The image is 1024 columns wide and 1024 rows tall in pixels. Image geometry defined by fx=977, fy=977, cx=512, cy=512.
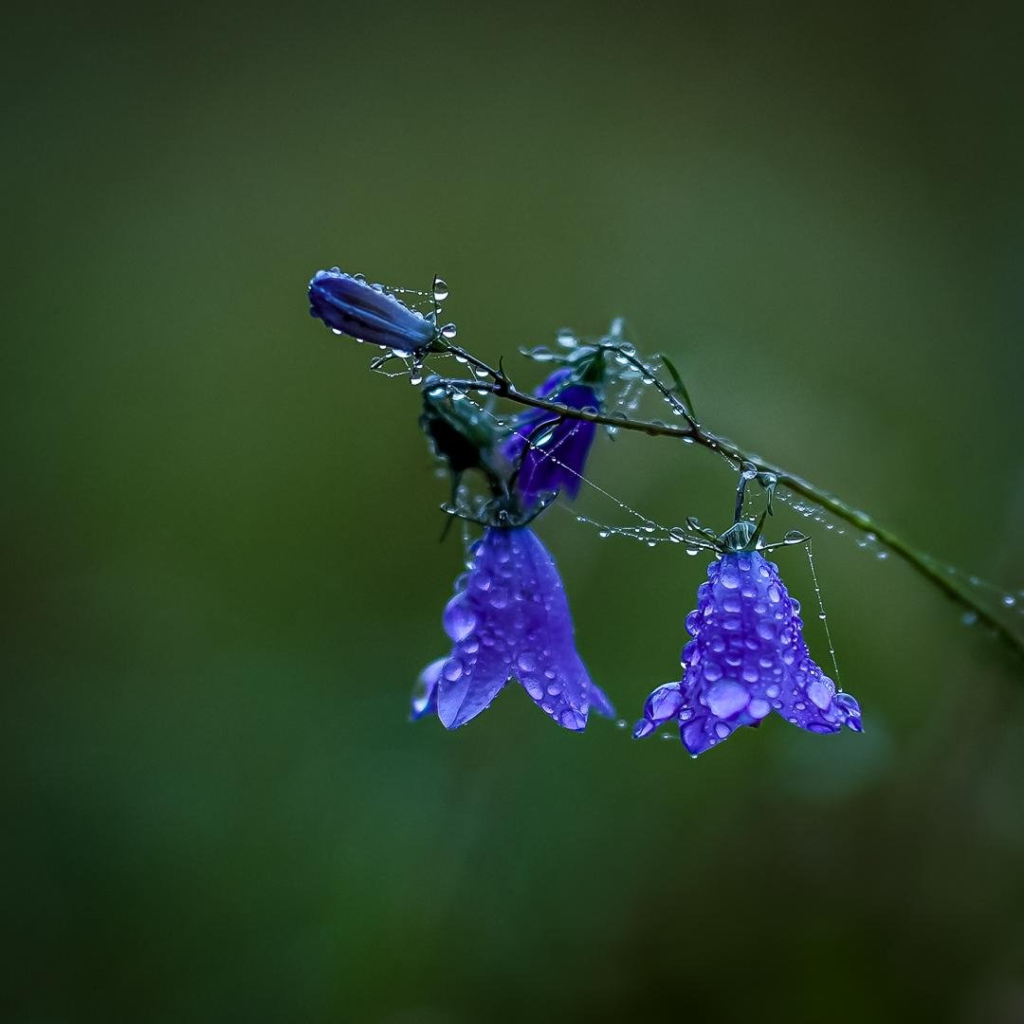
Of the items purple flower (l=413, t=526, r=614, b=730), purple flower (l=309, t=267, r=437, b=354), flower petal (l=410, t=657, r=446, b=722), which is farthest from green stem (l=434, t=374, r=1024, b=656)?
flower petal (l=410, t=657, r=446, b=722)

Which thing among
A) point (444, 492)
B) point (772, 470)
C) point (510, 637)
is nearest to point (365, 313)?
point (510, 637)

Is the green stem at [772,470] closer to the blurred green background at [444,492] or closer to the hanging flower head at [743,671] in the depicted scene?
the hanging flower head at [743,671]

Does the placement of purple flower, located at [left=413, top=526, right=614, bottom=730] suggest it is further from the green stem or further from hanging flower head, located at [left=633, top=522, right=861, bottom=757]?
the green stem

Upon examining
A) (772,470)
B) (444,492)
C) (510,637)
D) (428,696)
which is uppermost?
(444,492)

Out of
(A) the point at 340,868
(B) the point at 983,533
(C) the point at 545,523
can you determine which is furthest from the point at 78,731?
(B) the point at 983,533

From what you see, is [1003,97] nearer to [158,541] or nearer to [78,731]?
[158,541]

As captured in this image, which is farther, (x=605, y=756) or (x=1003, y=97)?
(x=1003, y=97)

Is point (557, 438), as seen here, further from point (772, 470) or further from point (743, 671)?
point (743, 671)
